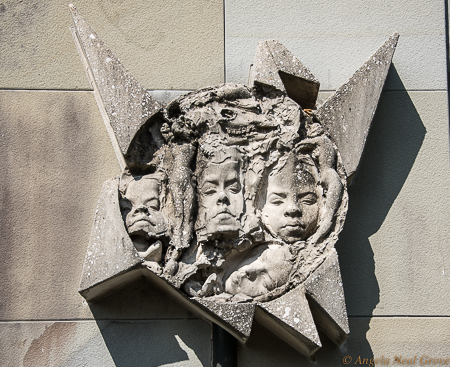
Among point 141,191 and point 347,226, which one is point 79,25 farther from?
point 347,226

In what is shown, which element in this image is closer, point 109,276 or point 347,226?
point 109,276

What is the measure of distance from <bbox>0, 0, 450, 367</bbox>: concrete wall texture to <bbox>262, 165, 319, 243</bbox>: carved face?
0.45 m

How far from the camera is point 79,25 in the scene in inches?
171

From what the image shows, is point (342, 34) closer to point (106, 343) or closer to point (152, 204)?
point (152, 204)

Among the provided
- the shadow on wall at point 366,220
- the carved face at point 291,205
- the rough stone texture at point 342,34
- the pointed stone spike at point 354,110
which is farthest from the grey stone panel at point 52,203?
the pointed stone spike at point 354,110

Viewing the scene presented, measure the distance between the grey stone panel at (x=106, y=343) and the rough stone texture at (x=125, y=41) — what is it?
160cm

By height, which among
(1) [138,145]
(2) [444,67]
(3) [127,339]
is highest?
(2) [444,67]

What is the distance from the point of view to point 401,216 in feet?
14.2

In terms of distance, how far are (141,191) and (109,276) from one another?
0.54 metres

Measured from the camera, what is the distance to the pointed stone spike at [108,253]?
3717 mm

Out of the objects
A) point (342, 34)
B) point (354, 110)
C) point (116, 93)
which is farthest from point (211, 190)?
point (342, 34)

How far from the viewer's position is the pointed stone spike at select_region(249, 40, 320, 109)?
13.6 feet

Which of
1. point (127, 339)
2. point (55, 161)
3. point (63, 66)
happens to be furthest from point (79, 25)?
point (127, 339)

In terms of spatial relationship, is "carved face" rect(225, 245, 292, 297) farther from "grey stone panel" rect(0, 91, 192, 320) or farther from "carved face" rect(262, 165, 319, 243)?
"grey stone panel" rect(0, 91, 192, 320)
